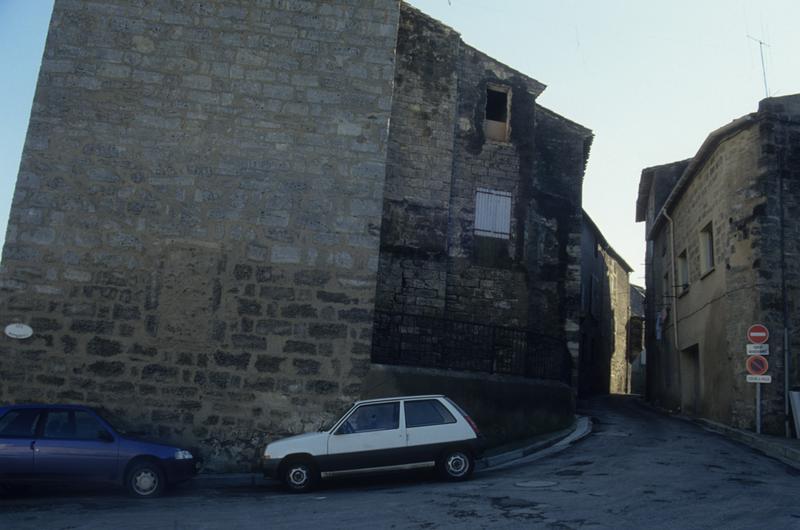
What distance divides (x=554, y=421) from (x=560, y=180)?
761 cm

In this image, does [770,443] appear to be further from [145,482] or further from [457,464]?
[145,482]

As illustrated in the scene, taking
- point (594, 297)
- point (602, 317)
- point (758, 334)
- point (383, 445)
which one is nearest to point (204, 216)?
point (383, 445)

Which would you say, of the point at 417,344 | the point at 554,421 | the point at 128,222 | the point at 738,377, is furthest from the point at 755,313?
the point at 128,222

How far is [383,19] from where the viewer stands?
11445 millimetres

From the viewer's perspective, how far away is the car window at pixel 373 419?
30.1ft

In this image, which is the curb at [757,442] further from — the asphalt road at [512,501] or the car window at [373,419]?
the car window at [373,419]

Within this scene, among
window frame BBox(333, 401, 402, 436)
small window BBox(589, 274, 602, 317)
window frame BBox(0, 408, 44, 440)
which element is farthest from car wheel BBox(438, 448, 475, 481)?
small window BBox(589, 274, 602, 317)

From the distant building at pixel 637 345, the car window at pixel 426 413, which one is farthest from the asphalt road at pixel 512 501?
the distant building at pixel 637 345

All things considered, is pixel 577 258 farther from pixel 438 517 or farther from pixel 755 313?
pixel 438 517

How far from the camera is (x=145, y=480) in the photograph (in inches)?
335

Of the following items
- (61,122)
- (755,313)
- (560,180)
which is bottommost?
(755,313)

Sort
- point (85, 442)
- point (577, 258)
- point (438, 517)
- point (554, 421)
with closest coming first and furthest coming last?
1. point (438, 517)
2. point (85, 442)
3. point (554, 421)
4. point (577, 258)

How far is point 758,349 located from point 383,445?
24.0ft

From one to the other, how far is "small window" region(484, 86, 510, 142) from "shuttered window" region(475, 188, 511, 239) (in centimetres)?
151
